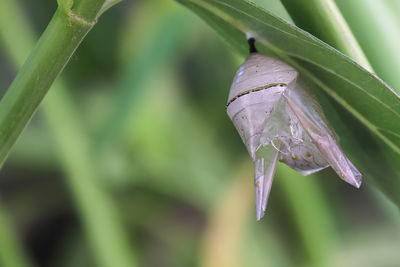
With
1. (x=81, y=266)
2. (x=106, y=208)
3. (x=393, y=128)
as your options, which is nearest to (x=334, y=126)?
(x=393, y=128)

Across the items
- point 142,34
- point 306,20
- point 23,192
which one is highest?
point 142,34

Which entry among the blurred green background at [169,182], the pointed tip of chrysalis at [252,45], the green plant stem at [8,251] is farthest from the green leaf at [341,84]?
the green plant stem at [8,251]

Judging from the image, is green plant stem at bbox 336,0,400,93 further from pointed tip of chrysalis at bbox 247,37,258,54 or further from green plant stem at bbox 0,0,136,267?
green plant stem at bbox 0,0,136,267

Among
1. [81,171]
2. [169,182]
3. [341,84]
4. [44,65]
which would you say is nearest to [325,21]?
[341,84]

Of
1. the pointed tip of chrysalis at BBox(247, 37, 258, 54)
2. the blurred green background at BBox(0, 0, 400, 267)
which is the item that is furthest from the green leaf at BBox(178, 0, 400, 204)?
the blurred green background at BBox(0, 0, 400, 267)

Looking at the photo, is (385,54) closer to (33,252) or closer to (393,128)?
(393,128)

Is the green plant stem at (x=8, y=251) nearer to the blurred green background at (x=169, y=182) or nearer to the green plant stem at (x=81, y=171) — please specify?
the blurred green background at (x=169, y=182)

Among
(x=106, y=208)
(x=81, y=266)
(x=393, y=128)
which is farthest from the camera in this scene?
(x=81, y=266)

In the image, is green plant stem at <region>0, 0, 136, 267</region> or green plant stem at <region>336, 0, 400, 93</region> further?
green plant stem at <region>0, 0, 136, 267</region>
